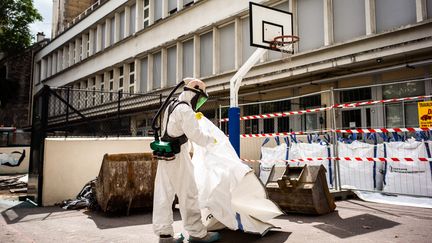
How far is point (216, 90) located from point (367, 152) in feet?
32.9

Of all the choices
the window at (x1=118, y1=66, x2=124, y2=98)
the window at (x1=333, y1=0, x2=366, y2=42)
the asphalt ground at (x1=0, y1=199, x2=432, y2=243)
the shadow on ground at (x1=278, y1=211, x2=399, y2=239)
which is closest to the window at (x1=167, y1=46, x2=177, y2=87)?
the window at (x1=118, y1=66, x2=124, y2=98)

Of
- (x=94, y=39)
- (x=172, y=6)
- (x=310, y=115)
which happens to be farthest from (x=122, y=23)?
(x=310, y=115)

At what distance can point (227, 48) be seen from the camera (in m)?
18.1

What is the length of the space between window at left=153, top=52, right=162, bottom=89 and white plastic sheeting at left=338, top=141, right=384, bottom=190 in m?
15.4

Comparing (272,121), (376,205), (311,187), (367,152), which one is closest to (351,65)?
(272,121)

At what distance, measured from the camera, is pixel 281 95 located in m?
15.9

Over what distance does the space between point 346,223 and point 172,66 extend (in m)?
17.3

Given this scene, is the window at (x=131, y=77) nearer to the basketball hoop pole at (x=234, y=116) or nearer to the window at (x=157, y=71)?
the window at (x=157, y=71)

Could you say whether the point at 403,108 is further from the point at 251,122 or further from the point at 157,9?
the point at 157,9

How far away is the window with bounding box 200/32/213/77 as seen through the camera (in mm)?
19109

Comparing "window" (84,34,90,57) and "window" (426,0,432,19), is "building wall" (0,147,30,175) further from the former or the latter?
"window" (426,0,432,19)

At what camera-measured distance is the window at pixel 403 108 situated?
11484 millimetres

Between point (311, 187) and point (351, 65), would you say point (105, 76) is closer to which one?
point (351, 65)

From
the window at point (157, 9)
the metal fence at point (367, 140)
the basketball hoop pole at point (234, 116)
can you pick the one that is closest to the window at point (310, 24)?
the metal fence at point (367, 140)
